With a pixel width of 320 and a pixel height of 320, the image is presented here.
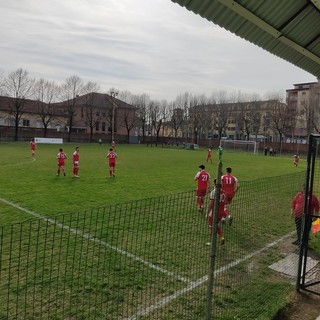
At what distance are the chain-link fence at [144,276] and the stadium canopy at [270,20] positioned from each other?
10.4ft

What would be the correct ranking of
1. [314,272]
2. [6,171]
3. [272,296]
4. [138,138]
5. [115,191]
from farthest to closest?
[138,138]
[6,171]
[115,191]
[314,272]
[272,296]

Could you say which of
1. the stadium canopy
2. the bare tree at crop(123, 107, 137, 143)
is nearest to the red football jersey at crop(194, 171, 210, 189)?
the stadium canopy

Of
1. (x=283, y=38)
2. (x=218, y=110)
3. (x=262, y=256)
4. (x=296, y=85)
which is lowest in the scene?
(x=262, y=256)

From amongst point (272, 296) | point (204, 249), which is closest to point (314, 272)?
point (272, 296)

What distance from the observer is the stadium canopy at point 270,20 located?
439 cm

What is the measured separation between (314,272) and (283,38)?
15.4 ft

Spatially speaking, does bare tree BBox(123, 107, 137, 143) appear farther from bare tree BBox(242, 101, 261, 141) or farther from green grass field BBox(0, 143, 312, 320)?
green grass field BBox(0, 143, 312, 320)

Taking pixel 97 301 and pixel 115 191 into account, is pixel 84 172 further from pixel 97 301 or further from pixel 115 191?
pixel 97 301

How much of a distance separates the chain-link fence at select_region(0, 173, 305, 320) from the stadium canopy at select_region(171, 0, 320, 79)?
3170 millimetres

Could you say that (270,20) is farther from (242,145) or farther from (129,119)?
(129,119)

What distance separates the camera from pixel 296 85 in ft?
360

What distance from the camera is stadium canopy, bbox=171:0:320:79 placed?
173 inches

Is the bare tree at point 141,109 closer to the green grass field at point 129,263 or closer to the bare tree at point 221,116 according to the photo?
the bare tree at point 221,116

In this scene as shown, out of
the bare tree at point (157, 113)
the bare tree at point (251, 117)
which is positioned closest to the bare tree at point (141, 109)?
the bare tree at point (157, 113)
